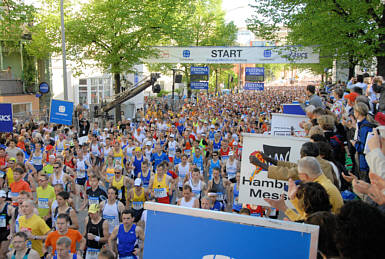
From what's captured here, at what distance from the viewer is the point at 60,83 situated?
31281 mm

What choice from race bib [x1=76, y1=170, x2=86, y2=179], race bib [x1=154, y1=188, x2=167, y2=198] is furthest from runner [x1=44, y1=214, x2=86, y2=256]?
race bib [x1=76, y1=170, x2=86, y2=179]

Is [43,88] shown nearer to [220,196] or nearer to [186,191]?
[220,196]

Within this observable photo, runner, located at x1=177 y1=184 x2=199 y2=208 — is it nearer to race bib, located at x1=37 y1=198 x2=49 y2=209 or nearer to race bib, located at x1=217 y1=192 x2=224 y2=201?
race bib, located at x1=217 y1=192 x2=224 y2=201

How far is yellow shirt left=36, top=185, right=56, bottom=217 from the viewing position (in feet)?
24.4

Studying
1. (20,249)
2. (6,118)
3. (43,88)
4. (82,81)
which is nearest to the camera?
(20,249)

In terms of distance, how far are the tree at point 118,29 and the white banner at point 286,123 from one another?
1561 cm

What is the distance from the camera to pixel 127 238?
5.92m

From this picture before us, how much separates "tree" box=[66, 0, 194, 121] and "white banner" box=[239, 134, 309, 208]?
59.0 ft

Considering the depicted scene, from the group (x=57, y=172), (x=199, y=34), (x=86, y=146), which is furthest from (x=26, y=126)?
(x=199, y=34)

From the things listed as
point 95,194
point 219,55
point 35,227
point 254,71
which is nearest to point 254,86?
point 254,71

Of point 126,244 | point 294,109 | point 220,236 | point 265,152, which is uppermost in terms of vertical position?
point 294,109

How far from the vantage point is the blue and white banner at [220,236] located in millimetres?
2096

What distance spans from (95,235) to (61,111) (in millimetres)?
8192

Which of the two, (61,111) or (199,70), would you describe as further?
(199,70)
